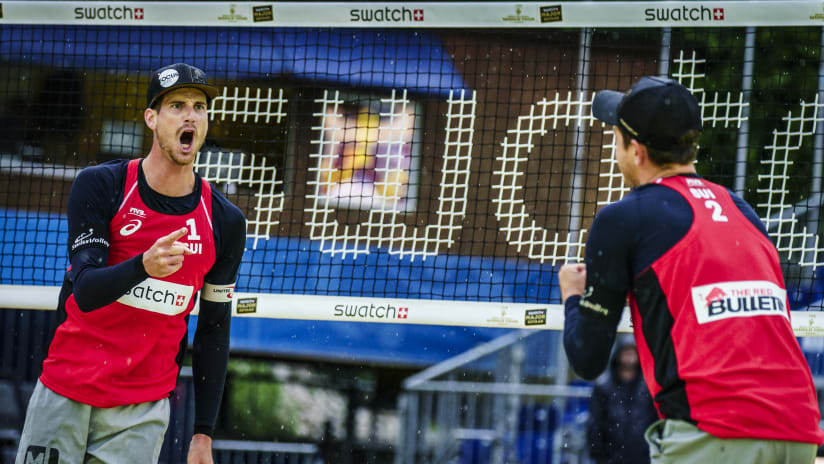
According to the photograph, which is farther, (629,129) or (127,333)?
(127,333)

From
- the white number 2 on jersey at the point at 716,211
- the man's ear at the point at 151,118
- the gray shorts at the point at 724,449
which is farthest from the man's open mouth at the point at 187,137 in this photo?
the gray shorts at the point at 724,449

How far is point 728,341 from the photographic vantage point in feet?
9.37

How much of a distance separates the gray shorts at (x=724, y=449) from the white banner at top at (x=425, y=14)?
12.2 ft

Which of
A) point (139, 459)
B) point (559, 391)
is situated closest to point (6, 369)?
point (559, 391)

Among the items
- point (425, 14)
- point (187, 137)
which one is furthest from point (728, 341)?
point (425, 14)

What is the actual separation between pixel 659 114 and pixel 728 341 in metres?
0.80

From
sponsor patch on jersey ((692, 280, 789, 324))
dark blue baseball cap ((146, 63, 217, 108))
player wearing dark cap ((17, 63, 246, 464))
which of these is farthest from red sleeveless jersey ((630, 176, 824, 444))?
dark blue baseball cap ((146, 63, 217, 108))

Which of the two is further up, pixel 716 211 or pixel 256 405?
pixel 716 211

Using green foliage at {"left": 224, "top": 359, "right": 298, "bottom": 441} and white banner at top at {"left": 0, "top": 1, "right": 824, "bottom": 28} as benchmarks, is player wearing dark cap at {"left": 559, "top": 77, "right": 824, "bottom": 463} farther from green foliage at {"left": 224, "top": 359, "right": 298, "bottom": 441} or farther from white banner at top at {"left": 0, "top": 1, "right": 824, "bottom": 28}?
green foliage at {"left": 224, "top": 359, "right": 298, "bottom": 441}

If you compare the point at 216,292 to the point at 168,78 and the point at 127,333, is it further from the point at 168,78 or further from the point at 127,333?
the point at 168,78

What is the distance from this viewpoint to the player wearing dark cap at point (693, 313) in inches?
111

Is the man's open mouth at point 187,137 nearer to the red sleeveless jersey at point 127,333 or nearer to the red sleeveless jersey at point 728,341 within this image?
the red sleeveless jersey at point 127,333

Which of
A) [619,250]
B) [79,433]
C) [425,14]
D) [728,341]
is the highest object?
[425,14]

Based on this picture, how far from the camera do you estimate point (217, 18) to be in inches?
259
